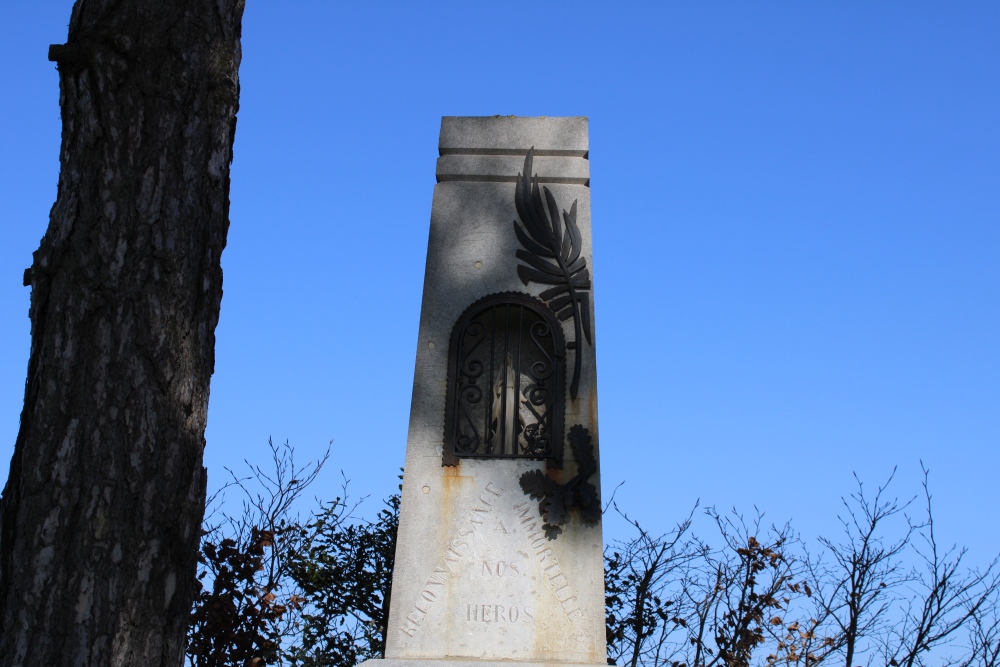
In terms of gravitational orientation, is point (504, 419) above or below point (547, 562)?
above

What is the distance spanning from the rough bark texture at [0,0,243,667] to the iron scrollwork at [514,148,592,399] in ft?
8.30

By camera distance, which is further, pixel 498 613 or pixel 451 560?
pixel 451 560

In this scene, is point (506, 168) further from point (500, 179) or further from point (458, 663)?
point (458, 663)

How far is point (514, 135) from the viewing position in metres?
5.63

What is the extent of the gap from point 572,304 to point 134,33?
9.41 feet

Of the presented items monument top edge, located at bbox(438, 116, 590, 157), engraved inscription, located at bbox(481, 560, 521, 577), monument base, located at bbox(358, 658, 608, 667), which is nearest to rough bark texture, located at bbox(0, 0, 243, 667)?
monument base, located at bbox(358, 658, 608, 667)

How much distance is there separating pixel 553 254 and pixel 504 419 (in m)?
0.90

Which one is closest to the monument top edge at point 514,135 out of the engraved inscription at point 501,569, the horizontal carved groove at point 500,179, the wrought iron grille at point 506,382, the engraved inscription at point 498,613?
the horizontal carved groove at point 500,179

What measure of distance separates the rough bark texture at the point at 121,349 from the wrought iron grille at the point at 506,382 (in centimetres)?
232

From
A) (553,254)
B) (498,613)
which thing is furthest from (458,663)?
(553,254)

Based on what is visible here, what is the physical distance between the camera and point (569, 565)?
4770mm

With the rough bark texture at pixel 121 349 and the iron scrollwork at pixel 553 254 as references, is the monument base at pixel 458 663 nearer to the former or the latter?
the iron scrollwork at pixel 553 254

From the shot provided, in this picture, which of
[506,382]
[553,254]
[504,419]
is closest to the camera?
[504,419]

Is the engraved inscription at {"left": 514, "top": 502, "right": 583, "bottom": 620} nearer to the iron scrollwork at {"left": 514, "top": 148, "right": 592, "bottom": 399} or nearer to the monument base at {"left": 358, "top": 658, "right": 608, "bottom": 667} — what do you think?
the monument base at {"left": 358, "top": 658, "right": 608, "bottom": 667}
